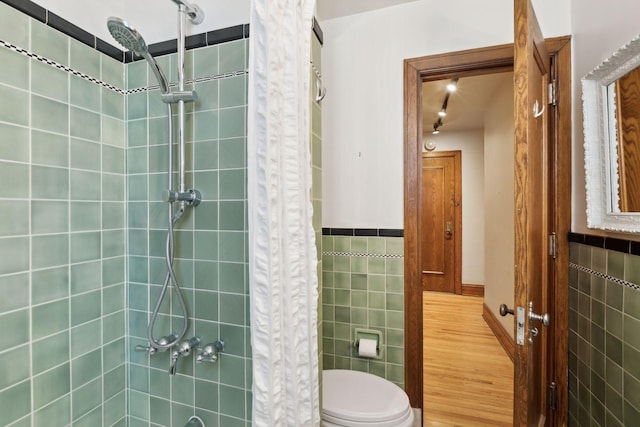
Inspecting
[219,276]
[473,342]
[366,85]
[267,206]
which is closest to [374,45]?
[366,85]

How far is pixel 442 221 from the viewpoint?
4535 millimetres

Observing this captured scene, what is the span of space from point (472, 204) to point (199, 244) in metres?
4.31

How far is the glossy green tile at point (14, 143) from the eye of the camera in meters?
0.86

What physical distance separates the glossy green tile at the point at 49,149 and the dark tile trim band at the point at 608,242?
2.06 metres

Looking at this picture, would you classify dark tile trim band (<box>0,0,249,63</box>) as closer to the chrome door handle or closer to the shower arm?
the shower arm

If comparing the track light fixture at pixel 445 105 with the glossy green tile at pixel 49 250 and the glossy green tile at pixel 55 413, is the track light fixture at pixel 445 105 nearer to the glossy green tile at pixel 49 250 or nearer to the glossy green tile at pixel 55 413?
the glossy green tile at pixel 49 250

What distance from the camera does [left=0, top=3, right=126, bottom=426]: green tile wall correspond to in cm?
88

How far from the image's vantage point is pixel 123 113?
1.22m

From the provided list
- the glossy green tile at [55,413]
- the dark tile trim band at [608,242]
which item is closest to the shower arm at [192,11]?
the glossy green tile at [55,413]

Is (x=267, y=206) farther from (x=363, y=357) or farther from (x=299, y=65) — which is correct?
(x=363, y=357)

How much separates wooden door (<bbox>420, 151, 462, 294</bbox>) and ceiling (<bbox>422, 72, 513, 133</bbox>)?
0.53m

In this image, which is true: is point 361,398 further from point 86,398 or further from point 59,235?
point 59,235

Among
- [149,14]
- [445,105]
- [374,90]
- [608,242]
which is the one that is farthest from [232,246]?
[445,105]

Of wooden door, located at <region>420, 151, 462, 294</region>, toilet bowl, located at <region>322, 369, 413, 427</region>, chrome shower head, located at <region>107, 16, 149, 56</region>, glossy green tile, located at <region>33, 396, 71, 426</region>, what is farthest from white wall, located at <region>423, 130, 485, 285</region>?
glossy green tile, located at <region>33, 396, 71, 426</region>
